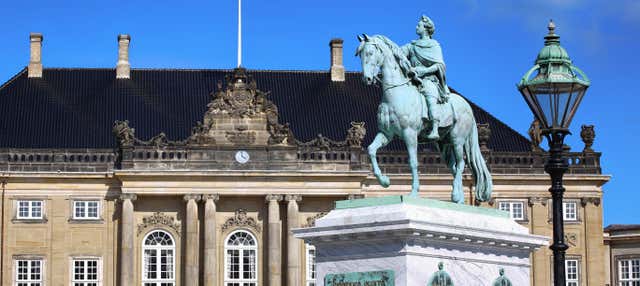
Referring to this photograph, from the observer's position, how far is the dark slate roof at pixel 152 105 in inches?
2790

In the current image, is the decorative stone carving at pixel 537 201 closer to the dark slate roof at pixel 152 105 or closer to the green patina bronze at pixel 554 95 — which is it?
the dark slate roof at pixel 152 105

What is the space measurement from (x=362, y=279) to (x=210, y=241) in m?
44.8

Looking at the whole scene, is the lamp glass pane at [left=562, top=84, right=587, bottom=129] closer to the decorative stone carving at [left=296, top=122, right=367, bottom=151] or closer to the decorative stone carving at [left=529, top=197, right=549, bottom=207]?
the decorative stone carving at [left=296, top=122, right=367, bottom=151]

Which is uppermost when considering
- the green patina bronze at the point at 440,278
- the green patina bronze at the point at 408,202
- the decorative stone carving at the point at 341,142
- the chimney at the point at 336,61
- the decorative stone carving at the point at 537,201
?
the chimney at the point at 336,61

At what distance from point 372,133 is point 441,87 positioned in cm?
4703

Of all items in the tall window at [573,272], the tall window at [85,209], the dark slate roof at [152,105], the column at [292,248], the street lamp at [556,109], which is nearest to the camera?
the street lamp at [556,109]

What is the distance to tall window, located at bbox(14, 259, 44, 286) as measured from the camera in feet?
225

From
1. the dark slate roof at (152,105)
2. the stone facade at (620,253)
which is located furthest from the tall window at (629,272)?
the dark slate roof at (152,105)

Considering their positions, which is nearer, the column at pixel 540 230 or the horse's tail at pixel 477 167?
the horse's tail at pixel 477 167

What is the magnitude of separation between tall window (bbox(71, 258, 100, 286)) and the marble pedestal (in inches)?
1786

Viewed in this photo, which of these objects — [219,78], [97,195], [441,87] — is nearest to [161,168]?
[97,195]

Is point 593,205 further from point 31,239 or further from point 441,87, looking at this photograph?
point 441,87

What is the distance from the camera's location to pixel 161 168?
68.2 m

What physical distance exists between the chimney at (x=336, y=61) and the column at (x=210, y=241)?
1050cm
